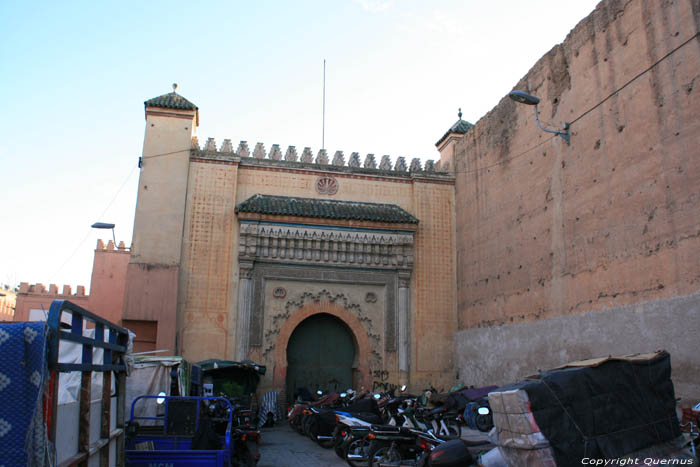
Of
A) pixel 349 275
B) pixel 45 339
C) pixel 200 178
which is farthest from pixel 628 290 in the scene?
pixel 200 178

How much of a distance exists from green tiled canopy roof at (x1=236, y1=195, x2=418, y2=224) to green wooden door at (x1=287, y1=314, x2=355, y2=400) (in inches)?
93.2

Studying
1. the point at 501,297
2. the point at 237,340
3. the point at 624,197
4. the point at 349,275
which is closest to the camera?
the point at 624,197

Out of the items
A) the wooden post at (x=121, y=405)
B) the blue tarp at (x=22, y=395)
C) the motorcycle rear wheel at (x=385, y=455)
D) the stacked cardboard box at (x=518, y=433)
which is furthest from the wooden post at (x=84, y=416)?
the motorcycle rear wheel at (x=385, y=455)

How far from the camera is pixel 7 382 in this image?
2408 millimetres

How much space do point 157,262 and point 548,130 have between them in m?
8.08

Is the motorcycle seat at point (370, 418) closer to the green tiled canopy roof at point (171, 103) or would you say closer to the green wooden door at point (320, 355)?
the green wooden door at point (320, 355)

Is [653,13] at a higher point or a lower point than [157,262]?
higher

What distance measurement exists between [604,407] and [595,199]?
15.8ft

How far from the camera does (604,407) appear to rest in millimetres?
4641

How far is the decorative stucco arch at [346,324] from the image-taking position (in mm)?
12328

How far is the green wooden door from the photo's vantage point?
506 inches

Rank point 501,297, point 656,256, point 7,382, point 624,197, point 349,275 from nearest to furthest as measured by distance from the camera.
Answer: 1. point 7,382
2. point 656,256
3. point 624,197
4. point 501,297
5. point 349,275

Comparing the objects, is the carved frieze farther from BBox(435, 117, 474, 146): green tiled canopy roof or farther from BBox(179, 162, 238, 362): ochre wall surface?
BBox(435, 117, 474, 146): green tiled canopy roof

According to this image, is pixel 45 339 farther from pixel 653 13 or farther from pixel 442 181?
pixel 442 181
